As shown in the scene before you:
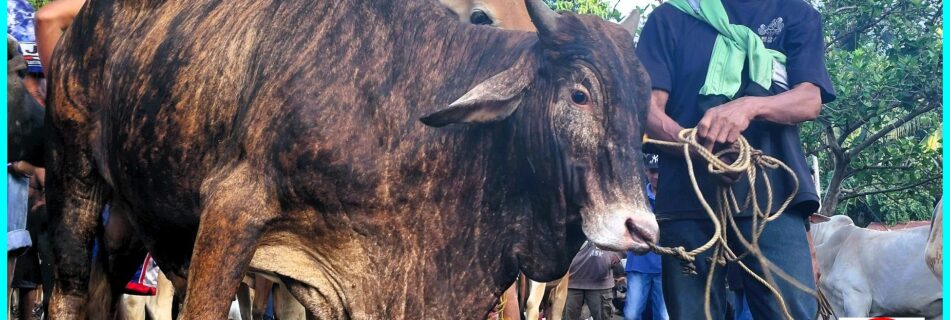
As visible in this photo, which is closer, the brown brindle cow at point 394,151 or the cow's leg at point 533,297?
the brown brindle cow at point 394,151

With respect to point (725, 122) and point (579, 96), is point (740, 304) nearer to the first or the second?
point (725, 122)

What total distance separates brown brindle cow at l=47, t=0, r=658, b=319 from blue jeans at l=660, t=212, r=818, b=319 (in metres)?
0.61

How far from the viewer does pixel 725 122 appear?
3691mm

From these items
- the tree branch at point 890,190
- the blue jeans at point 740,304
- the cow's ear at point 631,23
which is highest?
the cow's ear at point 631,23

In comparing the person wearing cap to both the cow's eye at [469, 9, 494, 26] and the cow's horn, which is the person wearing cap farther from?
the cow's horn

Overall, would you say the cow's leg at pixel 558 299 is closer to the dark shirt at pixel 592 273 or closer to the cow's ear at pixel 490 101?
the dark shirt at pixel 592 273

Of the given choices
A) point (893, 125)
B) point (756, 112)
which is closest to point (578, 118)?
point (756, 112)

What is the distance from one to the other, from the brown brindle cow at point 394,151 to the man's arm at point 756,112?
0.40m

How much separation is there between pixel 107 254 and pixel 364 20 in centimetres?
167

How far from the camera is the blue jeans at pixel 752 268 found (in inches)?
151

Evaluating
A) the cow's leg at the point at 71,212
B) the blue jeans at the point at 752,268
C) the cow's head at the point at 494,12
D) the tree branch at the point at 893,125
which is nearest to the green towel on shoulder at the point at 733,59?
the blue jeans at the point at 752,268

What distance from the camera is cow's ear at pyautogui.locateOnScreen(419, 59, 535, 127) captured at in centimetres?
314

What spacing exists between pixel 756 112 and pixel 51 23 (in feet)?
8.57

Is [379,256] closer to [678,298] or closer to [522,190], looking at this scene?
[522,190]
